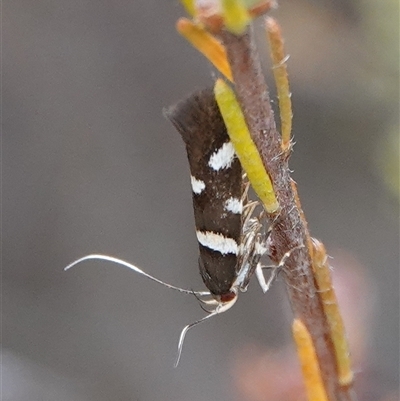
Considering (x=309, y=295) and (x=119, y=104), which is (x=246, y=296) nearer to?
(x=119, y=104)

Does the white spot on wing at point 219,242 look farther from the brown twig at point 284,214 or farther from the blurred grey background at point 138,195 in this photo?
the blurred grey background at point 138,195

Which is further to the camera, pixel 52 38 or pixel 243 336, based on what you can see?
pixel 52 38

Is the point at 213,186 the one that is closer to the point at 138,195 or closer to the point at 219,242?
the point at 219,242

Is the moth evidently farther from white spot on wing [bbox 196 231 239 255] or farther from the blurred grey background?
the blurred grey background

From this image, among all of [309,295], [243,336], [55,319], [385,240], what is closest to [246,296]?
[243,336]

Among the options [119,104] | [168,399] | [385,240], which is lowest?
[168,399]
